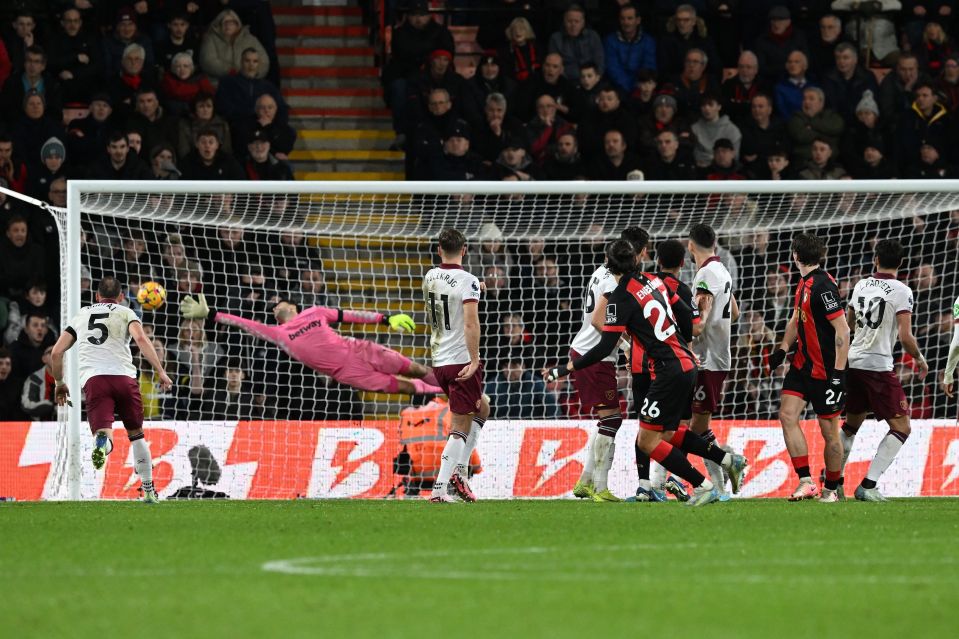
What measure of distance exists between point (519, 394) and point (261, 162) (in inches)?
169

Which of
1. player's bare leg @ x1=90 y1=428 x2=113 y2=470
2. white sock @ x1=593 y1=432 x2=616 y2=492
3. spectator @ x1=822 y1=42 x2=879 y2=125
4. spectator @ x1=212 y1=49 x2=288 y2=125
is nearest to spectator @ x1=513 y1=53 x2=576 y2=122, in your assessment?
spectator @ x1=212 y1=49 x2=288 y2=125

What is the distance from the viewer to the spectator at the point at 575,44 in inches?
711

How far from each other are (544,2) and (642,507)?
1038cm

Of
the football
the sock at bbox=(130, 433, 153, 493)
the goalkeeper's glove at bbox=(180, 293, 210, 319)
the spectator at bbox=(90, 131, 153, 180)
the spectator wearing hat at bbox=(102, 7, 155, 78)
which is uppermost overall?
the spectator wearing hat at bbox=(102, 7, 155, 78)

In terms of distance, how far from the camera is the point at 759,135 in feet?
56.3

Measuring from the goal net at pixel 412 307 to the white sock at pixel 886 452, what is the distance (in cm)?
174

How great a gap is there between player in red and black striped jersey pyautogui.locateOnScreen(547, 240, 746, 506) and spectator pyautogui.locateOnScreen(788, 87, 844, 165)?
7487 mm

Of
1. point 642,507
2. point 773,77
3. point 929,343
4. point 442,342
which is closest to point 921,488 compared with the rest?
point 929,343

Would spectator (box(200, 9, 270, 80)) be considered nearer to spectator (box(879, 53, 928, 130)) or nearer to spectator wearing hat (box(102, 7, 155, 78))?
spectator wearing hat (box(102, 7, 155, 78))

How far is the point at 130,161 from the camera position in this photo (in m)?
15.5

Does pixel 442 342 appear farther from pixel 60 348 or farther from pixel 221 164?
pixel 221 164

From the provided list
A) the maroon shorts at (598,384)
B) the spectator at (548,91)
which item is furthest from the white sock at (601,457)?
the spectator at (548,91)

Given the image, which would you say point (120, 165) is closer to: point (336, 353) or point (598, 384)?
point (336, 353)

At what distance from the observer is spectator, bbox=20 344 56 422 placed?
14125mm
